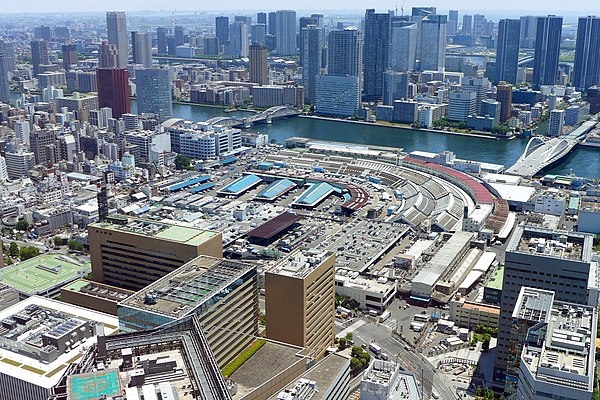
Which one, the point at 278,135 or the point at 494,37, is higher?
the point at 494,37

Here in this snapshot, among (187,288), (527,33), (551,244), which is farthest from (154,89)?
(527,33)

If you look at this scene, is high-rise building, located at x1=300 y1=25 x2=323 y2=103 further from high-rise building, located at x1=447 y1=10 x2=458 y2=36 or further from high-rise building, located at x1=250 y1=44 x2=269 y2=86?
high-rise building, located at x1=447 y1=10 x2=458 y2=36

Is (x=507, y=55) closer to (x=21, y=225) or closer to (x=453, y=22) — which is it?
(x=21, y=225)

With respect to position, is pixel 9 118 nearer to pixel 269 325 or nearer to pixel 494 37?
pixel 269 325

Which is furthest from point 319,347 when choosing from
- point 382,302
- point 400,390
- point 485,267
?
point 485,267

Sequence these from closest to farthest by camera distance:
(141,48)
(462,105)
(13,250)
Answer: (13,250) < (462,105) < (141,48)

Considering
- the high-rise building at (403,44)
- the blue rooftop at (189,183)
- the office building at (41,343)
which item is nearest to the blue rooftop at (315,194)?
the blue rooftop at (189,183)

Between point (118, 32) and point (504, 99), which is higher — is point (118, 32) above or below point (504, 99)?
above

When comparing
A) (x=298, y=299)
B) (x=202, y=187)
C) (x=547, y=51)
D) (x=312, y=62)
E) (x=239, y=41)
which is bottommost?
(x=202, y=187)
